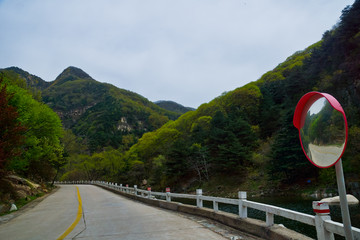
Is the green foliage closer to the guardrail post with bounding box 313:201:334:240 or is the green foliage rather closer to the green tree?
the green tree

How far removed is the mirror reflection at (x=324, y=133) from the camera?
80.7 inches

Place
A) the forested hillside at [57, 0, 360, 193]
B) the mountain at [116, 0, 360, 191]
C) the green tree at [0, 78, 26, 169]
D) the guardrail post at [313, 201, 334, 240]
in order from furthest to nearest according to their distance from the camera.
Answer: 1. the forested hillside at [57, 0, 360, 193]
2. the mountain at [116, 0, 360, 191]
3. the green tree at [0, 78, 26, 169]
4. the guardrail post at [313, 201, 334, 240]

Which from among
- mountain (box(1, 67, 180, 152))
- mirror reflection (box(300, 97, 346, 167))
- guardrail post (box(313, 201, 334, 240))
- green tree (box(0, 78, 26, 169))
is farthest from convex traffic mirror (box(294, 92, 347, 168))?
mountain (box(1, 67, 180, 152))

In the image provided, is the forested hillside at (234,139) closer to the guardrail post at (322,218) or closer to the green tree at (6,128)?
the green tree at (6,128)

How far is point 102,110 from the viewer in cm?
16262

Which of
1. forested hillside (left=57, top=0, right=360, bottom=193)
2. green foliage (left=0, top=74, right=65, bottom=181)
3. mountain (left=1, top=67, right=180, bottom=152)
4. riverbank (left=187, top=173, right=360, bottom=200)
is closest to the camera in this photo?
green foliage (left=0, top=74, right=65, bottom=181)

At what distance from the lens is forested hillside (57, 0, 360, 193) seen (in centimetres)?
3681

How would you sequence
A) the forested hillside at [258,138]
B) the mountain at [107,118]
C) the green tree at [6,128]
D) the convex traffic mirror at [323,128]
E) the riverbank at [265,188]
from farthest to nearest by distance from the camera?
the mountain at [107,118] → the forested hillside at [258,138] → the riverbank at [265,188] → the green tree at [6,128] → the convex traffic mirror at [323,128]

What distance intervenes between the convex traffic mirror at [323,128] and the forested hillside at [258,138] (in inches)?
1165

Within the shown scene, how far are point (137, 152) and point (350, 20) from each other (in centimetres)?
5284

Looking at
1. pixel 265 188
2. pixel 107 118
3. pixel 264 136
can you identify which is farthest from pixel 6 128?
pixel 107 118

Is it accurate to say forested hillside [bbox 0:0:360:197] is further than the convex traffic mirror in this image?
Yes

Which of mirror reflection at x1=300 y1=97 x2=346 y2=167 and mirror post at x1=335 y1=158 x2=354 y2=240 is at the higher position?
mirror reflection at x1=300 y1=97 x2=346 y2=167

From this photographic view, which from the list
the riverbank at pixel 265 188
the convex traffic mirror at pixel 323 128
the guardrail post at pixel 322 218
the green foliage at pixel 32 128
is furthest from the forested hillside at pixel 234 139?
the convex traffic mirror at pixel 323 128
